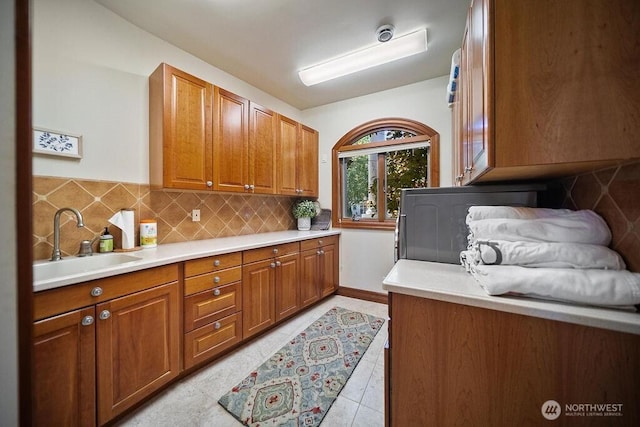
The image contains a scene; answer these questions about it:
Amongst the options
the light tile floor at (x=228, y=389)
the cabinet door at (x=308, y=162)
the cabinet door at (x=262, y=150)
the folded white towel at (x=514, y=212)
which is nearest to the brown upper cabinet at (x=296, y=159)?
the cabinet door at (x=308, y=162)

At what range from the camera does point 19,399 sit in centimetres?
44

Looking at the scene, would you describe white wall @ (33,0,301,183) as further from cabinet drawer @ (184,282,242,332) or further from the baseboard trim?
the baseboard trim

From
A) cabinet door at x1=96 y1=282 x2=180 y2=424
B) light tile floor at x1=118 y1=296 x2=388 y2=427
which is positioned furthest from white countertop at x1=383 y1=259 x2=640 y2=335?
cabinet door at x1=96 y1=282 x2=180 y2=424

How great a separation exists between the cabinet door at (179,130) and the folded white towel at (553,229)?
1964 millimetres

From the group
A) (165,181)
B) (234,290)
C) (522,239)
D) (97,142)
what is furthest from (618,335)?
(97,142)

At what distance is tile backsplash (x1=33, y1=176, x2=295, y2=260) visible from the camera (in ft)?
4.48

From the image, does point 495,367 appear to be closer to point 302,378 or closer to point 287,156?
point 302,378

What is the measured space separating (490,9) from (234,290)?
6.84ft

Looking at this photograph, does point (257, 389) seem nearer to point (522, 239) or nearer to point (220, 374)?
point (220, 374)

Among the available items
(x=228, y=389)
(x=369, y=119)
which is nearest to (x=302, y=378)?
(x=228, y=389)

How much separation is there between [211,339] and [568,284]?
6.42 feet

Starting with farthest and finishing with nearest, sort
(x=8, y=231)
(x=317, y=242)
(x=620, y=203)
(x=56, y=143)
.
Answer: (x=317, y=242)
(x=56, y=143)
(x=620, y=203)
(x=8, y=231)

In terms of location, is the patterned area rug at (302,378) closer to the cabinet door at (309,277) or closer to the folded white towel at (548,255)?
the cabinet door at (309,277)

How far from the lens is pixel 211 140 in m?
1.96
